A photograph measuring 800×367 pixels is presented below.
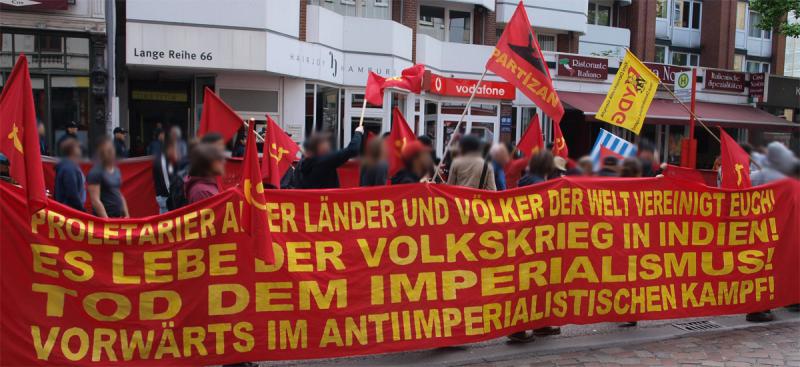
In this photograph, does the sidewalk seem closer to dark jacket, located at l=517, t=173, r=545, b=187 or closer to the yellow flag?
dark jacket, located at l=517, t=173, r=545, b=187

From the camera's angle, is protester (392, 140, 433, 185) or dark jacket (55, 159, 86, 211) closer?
dark jacket (55, 159, 86, 211)

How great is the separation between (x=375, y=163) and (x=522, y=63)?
2.56m

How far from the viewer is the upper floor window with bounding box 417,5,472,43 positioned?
24594 millimetres

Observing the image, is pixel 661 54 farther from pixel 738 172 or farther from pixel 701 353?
pixel 701 353

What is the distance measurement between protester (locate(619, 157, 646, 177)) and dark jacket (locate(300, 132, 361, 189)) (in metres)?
2.44

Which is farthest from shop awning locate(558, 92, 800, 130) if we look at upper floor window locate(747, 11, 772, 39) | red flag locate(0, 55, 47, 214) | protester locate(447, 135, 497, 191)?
red flag locate(0, 55, 47, 214)

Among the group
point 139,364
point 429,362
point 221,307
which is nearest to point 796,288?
point 429,362

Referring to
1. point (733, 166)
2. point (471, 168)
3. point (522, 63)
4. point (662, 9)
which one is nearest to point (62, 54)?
point (522, 63)

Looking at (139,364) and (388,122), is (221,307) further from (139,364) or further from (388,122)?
(388,122)

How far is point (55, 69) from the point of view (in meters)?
16.4

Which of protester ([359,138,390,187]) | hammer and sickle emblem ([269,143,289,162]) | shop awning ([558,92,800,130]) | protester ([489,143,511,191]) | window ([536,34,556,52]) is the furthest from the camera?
window ([536,34,556,52])

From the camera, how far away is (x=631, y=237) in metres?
6.37

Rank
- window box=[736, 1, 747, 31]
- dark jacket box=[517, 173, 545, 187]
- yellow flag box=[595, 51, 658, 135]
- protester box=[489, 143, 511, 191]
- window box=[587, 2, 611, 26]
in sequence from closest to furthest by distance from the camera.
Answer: dark jacket box=[517, 173, 545, 187] → protester box=[489, 143, 511, 191] → yellow flag box=[595, 51, 658, 135] → window box=[587, 2, 611, 26] → window box=[736, 1, 747, 31]

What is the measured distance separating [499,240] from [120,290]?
113 inches
